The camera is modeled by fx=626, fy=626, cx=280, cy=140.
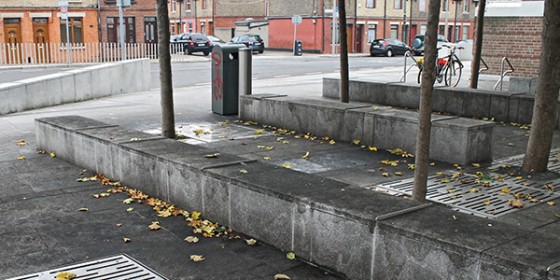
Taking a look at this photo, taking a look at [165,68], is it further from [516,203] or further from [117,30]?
[117,30]

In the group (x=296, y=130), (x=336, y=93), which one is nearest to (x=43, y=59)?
(x=336, y=93)

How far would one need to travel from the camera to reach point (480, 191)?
23.4 feet

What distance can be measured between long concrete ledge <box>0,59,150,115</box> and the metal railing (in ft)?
44.6

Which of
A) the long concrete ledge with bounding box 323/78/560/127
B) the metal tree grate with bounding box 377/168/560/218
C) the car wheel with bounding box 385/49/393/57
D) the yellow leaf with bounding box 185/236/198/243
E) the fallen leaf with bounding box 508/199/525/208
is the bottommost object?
the car wheel with bounding box 385/49/393/57

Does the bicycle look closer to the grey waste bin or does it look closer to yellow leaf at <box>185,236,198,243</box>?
the grey waste bin

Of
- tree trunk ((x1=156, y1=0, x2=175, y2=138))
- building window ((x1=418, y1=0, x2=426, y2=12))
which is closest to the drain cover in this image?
tree trunk ((x1=156, y1=0, x2=175, y2=138))

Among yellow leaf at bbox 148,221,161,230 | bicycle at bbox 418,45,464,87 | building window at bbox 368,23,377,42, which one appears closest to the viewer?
yellow leaf at bbox 148,221,161,230

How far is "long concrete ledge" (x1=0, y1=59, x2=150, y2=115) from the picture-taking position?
14578 mm

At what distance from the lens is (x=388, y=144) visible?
9.55 m

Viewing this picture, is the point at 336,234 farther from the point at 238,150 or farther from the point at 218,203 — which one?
the point at 238,150

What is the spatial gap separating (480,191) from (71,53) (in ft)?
96.9

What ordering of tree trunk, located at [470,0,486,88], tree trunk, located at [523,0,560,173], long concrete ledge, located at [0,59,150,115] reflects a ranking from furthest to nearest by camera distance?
long concrete ledge, located at [0,59,150,115] < tree trunk, located at [470,0,486,88] < tree trunk, located at [523,0,560,173]

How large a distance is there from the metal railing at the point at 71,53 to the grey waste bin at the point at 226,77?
2002 centimetres

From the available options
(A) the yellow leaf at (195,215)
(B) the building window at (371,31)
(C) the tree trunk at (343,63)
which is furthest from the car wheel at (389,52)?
(A) the yellow leaf at (195,215)
